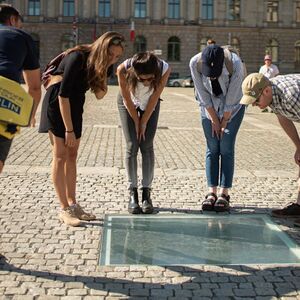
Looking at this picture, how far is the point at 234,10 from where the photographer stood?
63562mm

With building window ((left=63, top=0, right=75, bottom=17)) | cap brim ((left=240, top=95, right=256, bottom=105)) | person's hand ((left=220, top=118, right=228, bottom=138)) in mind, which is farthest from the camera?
building window ((left=63, top=0, right=75, bottom=17))

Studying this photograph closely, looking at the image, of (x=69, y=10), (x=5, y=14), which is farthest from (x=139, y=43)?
(x=5, y=14)

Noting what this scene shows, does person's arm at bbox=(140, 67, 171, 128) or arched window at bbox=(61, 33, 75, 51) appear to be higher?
arched window at bbox=(61, 33, 75, 51)

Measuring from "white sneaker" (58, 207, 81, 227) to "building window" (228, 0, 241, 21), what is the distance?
60976 mm

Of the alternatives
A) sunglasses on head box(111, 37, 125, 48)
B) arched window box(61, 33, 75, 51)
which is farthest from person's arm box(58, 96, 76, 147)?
arched window box(61, 33, 75, 51)

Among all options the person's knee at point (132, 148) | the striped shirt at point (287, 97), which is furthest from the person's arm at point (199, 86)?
the striped shirt at point (287, 97)

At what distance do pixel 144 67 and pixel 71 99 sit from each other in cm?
81

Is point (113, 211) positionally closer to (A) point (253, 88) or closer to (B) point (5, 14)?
(A) point (253, 88)

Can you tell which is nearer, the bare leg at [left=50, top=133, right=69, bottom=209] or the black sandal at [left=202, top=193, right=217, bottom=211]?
the bare leg at [left=50, top=133, right=69, bottom=209]

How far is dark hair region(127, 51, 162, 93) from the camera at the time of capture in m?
5.32

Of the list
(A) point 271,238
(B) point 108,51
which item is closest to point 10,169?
(B) point 108,51

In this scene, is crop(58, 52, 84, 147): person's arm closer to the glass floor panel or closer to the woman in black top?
the woman in black top

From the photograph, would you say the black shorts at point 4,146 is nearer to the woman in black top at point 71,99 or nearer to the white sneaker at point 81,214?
the woman in black top at point 71,99

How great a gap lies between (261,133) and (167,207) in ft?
27.0
